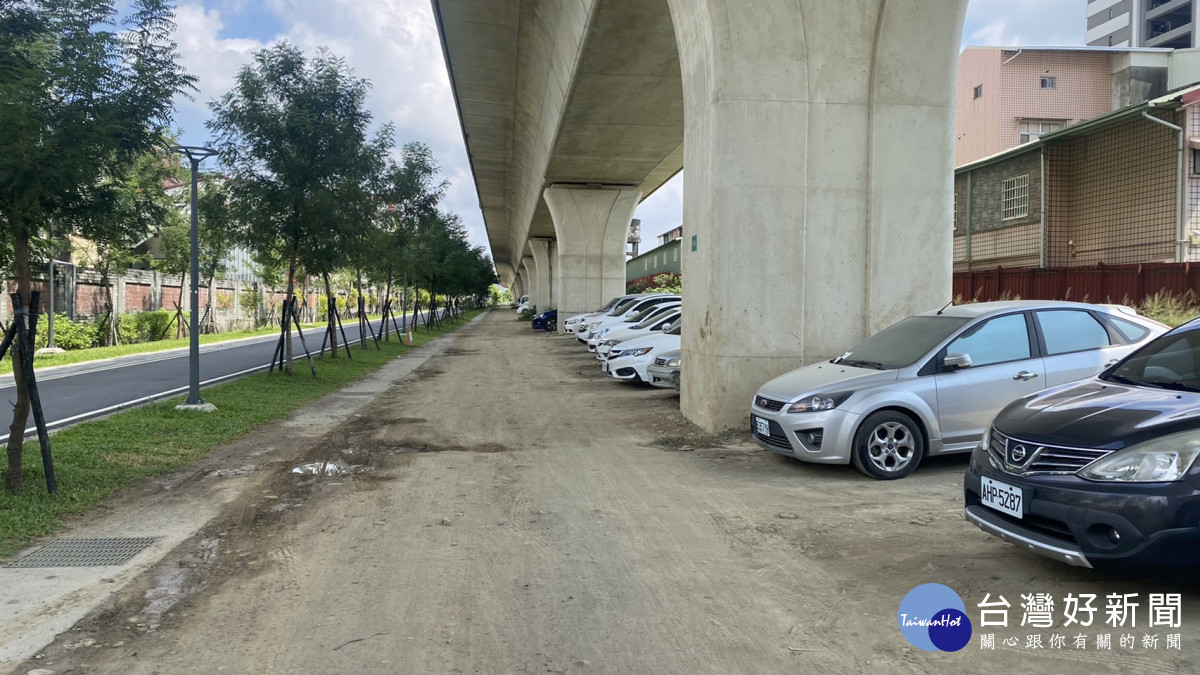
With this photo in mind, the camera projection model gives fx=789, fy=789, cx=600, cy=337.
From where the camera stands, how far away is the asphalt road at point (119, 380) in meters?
12.0

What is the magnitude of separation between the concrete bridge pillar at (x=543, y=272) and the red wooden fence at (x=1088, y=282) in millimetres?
38148

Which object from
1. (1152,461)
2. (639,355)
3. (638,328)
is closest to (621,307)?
(638,328)

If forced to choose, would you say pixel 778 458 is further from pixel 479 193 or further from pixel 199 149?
pixel 479 193

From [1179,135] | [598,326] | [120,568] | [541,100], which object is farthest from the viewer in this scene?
[598,326]

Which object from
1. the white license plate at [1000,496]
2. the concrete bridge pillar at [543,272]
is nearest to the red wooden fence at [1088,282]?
the white license plate at [1000,496]

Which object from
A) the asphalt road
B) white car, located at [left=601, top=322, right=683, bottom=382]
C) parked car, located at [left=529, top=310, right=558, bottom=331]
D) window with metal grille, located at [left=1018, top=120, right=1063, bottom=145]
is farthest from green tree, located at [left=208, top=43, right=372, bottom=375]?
window with metal grille, located at [left=1018, top=120, right=1063, bottom=145]

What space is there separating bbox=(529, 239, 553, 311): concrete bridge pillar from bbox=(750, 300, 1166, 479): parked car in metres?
49.7

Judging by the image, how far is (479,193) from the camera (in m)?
48.4

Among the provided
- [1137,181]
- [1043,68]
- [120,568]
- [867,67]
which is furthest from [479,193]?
[120,568]

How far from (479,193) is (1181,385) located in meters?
46.2

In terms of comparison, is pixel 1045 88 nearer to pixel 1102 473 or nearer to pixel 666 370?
pixel 666 370

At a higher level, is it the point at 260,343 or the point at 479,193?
the point at 479,193

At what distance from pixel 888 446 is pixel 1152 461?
3.61m

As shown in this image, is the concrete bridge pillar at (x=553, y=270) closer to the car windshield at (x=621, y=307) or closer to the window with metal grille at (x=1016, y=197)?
the car windshield at (x=621, y=307)
